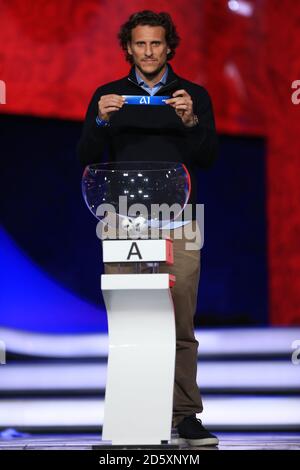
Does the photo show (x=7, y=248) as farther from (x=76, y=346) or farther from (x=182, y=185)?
(x=182, y=185)

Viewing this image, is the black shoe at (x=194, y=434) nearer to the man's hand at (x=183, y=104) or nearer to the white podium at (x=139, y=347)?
the white podium at (x=139, y=347)

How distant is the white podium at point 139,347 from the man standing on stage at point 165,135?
9.2 inches

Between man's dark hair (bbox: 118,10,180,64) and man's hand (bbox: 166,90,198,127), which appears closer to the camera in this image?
man's hand (bbox: 166,90,198,127)

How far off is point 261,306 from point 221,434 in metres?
1.60

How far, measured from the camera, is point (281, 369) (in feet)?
13.5

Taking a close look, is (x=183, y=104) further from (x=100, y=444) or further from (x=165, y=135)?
(x=100, y=444)

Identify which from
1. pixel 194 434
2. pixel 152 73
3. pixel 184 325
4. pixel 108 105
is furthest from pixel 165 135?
pixel 194 434

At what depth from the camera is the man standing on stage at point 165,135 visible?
3152mm

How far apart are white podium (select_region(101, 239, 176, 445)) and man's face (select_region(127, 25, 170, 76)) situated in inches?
24.8

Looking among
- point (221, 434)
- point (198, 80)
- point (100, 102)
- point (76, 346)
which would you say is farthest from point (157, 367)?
point (198, 80)

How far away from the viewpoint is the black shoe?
2.99m

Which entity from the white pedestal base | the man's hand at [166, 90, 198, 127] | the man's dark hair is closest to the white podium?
the white pedestal base

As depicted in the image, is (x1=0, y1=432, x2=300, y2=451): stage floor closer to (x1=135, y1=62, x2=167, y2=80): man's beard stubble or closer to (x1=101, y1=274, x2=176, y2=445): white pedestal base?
(x1=101, y1=274, x2=176, y2=445): white pedestal base

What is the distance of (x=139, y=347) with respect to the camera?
2.92m
